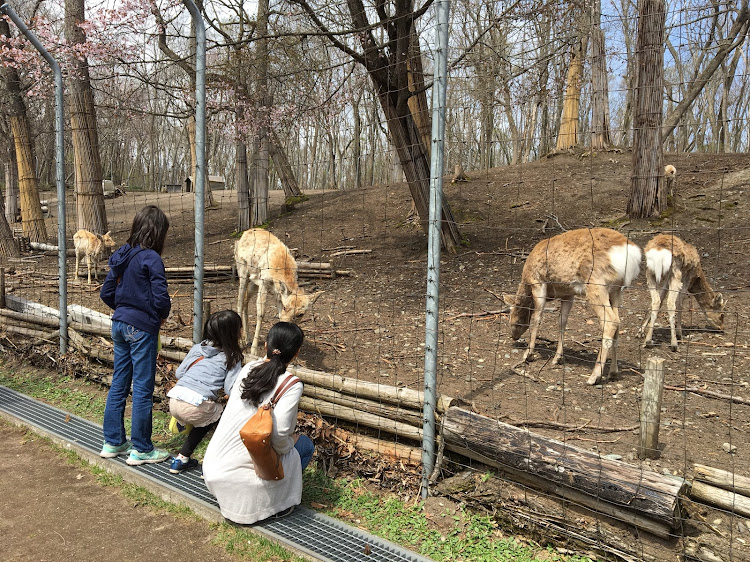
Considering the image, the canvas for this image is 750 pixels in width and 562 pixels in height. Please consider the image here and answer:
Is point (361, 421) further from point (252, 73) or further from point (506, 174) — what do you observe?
point (506, 174)

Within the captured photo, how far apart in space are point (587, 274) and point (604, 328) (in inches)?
31.5

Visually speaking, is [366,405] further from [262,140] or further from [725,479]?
[262,140]

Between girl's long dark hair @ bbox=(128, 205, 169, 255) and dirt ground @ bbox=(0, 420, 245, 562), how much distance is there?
192cm

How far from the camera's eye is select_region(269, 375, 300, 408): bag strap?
11.8ft

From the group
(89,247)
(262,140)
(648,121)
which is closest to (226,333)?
(89,247)

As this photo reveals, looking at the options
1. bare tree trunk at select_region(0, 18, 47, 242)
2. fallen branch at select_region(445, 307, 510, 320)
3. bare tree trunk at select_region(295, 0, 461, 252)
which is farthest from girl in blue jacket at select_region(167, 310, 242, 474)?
bare tree trunk at select_region(0, 18, 47, 242)

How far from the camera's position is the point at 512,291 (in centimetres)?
934

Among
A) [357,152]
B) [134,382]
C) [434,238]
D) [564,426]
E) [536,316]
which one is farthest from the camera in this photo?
[357,152]

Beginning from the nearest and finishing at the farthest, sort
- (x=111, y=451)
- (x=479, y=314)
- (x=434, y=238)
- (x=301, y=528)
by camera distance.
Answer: (x=301, y=528)
(x=434, y=238)
(x=111, y=451)
(x=479, y=314)

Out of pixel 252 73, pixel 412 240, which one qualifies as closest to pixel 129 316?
pixel 412 240

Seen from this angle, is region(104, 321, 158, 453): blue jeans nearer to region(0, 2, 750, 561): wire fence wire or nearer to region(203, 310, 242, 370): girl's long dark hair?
Result: region(203, 310, 242, 370): girl's long dark hair

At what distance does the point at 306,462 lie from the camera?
4148 millimetres

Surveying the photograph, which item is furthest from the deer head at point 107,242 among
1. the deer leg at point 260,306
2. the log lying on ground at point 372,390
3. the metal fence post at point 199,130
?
the log lying on ground at point 372,390

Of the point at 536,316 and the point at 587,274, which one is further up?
the point at 587,274
